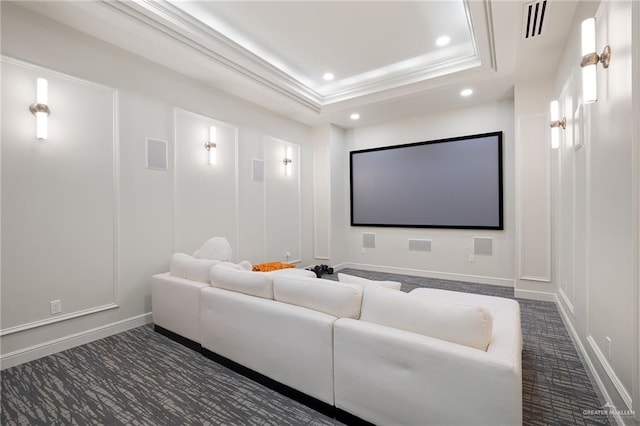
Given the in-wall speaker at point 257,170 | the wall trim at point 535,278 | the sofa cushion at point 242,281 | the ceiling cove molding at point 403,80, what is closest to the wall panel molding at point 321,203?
the ceiling cove molding at point 403,80

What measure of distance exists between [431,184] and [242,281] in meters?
4.17

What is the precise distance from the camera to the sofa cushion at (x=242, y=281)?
223cm

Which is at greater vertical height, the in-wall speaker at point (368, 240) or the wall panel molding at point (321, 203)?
the wall panel molding at point (321, 203)

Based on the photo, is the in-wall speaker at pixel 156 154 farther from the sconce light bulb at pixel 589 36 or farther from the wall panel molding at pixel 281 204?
the sconce light bulb at pixel 589 36

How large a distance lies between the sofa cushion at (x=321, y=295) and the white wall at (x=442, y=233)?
3969 mm

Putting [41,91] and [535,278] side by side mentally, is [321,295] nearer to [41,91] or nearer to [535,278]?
[41,91]

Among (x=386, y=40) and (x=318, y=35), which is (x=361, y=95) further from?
(x=318, y=35)

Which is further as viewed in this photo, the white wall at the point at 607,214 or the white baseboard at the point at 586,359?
the white baseboard at the point at 586,359

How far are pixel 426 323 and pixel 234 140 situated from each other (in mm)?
3876

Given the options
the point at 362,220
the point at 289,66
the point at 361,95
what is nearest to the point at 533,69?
the point at 361,95

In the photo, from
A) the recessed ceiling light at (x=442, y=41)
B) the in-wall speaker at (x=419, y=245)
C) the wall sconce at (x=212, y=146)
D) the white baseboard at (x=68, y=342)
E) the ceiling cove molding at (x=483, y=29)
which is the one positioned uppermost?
the recessed ceiling light at (x=442, y=41)

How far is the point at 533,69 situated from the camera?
3.80 meters

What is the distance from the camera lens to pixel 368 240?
6156mm

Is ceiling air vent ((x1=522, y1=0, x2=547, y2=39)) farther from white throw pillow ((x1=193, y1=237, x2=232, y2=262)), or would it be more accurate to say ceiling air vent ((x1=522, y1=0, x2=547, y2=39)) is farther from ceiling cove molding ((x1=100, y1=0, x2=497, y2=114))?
white throw pillow ((x1=193, y1=237, x2=232, y2=262))
